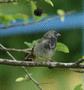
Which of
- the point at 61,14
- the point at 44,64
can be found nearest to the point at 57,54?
the point at 61,14

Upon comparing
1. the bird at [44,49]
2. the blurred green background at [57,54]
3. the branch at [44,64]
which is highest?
the branch at [44,64]

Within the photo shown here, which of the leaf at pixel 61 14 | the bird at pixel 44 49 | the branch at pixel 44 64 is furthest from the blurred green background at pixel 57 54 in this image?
the branch at pixel 44 64

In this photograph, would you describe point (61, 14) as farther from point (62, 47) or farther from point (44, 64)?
point (44, 64)

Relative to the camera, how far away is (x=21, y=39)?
5453 mm

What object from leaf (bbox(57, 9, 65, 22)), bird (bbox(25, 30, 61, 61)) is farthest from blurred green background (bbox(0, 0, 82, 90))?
bird (bbox(25, 30, 61, 61))

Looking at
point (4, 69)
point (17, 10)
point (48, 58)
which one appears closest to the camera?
point (48, 58)

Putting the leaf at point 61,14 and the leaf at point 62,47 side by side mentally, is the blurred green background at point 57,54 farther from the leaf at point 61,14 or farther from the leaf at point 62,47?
the leaf at point 62,47

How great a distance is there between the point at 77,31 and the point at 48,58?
3731 mm

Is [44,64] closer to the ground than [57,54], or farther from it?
farther from it

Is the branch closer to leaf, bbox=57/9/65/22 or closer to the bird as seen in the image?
the bird

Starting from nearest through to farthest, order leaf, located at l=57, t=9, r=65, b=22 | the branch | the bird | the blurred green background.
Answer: the branch → the bird → leaf, located at l=57, t=9, r=65, b=22 → the blurred green background

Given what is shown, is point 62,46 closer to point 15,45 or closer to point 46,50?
point 46,50

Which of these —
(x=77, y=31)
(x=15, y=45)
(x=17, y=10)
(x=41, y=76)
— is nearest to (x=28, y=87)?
(x=17, y=10)

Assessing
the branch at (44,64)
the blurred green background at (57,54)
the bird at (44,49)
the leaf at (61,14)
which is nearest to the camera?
the branch at (44,64)
